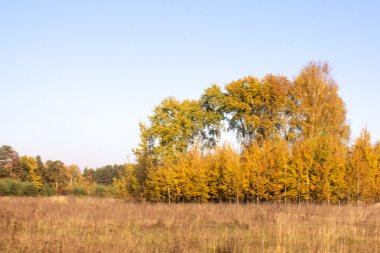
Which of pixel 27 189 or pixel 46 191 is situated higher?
pixel 27 189

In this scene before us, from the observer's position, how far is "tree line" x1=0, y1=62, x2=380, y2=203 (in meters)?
30.0

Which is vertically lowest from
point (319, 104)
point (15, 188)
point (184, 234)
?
point (15, 188)

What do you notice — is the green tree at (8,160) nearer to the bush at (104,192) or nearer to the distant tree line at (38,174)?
the distant tree line at (38,174)

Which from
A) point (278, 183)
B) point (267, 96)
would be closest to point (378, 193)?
point (278, 183)

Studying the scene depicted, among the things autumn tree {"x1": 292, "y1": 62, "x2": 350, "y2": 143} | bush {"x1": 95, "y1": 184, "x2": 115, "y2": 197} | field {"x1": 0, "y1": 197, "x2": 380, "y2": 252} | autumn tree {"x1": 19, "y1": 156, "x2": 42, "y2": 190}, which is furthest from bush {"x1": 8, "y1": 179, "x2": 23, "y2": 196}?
field {"x1": 0, "y1": 197, "x2": 380, "y2": 252}

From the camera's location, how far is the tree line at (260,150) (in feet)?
98.6

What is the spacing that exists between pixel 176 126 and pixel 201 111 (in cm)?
379

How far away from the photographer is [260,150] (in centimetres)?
3300

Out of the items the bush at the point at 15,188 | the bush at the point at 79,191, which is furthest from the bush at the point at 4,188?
the bush at the point at 79,191

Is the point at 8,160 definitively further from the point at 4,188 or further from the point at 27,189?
the point at 4,188

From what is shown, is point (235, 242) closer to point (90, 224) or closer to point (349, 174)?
point (90, 224)

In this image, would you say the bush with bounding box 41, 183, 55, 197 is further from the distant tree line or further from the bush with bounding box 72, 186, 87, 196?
the bush with bounding box 72, 186, 87, 196

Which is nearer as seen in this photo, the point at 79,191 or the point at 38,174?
the point at 79,191

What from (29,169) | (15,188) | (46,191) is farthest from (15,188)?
(29,169)
